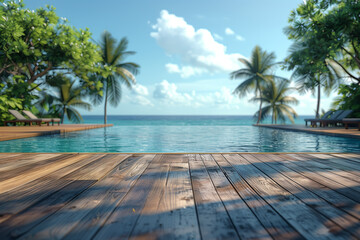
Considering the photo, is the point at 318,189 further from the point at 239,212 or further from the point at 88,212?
the point at 88,212

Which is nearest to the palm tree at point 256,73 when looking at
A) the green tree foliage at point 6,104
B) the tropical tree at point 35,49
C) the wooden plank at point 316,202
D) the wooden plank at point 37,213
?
the tropical tree at point 35,49

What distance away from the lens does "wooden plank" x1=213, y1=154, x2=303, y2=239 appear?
1158 mm

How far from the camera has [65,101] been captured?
15.1m

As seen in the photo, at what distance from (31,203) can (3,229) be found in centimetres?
35

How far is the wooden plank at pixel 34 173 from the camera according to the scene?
1.92 meters

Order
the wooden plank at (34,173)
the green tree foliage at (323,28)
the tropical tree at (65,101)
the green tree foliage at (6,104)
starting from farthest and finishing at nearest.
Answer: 1. the tropical tree at (65,101)
2. the green tree foliage at (6,104)
3. the green tree foliage at (323,28)
4. the wooden plank at (34,173)

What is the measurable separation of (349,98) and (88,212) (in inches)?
540

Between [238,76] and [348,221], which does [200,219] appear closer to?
[348,221]

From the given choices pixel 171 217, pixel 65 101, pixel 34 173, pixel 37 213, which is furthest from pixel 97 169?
pixel 65 101

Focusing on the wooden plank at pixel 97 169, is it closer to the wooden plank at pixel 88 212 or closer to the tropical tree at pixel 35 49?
the wooden plank at pixel 88 212

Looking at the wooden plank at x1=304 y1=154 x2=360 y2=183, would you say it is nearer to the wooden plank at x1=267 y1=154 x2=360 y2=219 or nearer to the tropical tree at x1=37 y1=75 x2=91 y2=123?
the wooden plank at x1=267 y1=154 x2=360 y2=219

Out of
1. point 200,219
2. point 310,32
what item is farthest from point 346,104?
point 200,219

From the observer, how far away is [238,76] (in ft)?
56.1

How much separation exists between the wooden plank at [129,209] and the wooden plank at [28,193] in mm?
562
